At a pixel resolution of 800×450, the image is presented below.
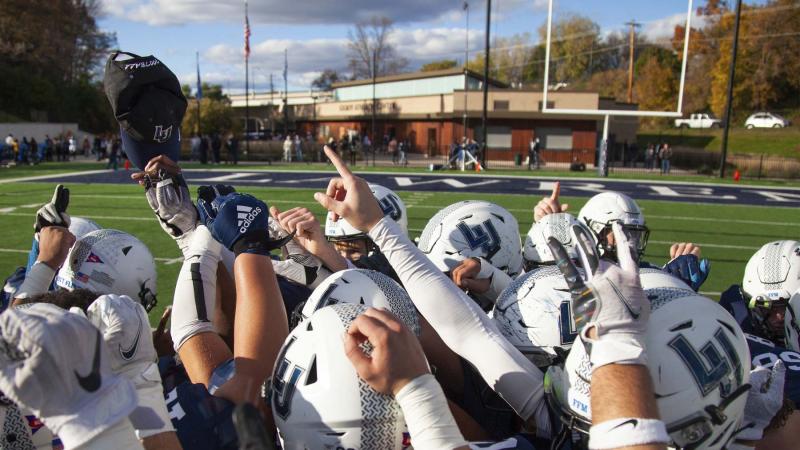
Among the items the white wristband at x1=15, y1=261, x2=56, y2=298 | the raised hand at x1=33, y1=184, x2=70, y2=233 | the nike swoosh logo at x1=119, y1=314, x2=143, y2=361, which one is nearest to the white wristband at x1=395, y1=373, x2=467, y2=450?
the nike swoosh logo at x1=119, y1=314, x2=143, y2=361

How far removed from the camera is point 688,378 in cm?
173

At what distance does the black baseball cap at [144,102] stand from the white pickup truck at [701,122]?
183 feet

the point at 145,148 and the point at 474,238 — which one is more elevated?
the point at 145,148

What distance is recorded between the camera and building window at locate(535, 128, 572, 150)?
37.8 meters

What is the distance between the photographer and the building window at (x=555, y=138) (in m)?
37.8

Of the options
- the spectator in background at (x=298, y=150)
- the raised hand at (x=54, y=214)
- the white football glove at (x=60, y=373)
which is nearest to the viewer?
the white football glove at (x=60, y=373)

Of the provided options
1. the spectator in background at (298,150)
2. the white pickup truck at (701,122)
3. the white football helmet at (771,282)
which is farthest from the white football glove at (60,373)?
the white pickup truck at (701,122)

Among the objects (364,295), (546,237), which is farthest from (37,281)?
(546,237)

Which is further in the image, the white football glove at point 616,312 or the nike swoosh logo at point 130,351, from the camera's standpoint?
the nike swoosh logo at point 130,351

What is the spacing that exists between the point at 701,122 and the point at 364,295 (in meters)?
58.1

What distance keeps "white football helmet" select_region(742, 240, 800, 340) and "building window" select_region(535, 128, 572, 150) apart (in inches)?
1397

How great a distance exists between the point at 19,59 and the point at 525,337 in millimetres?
54645

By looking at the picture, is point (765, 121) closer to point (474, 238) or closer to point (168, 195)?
point (474, 238)

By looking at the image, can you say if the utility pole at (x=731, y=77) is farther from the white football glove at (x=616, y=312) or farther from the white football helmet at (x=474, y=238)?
the white football glove at (x=616, y=312)
